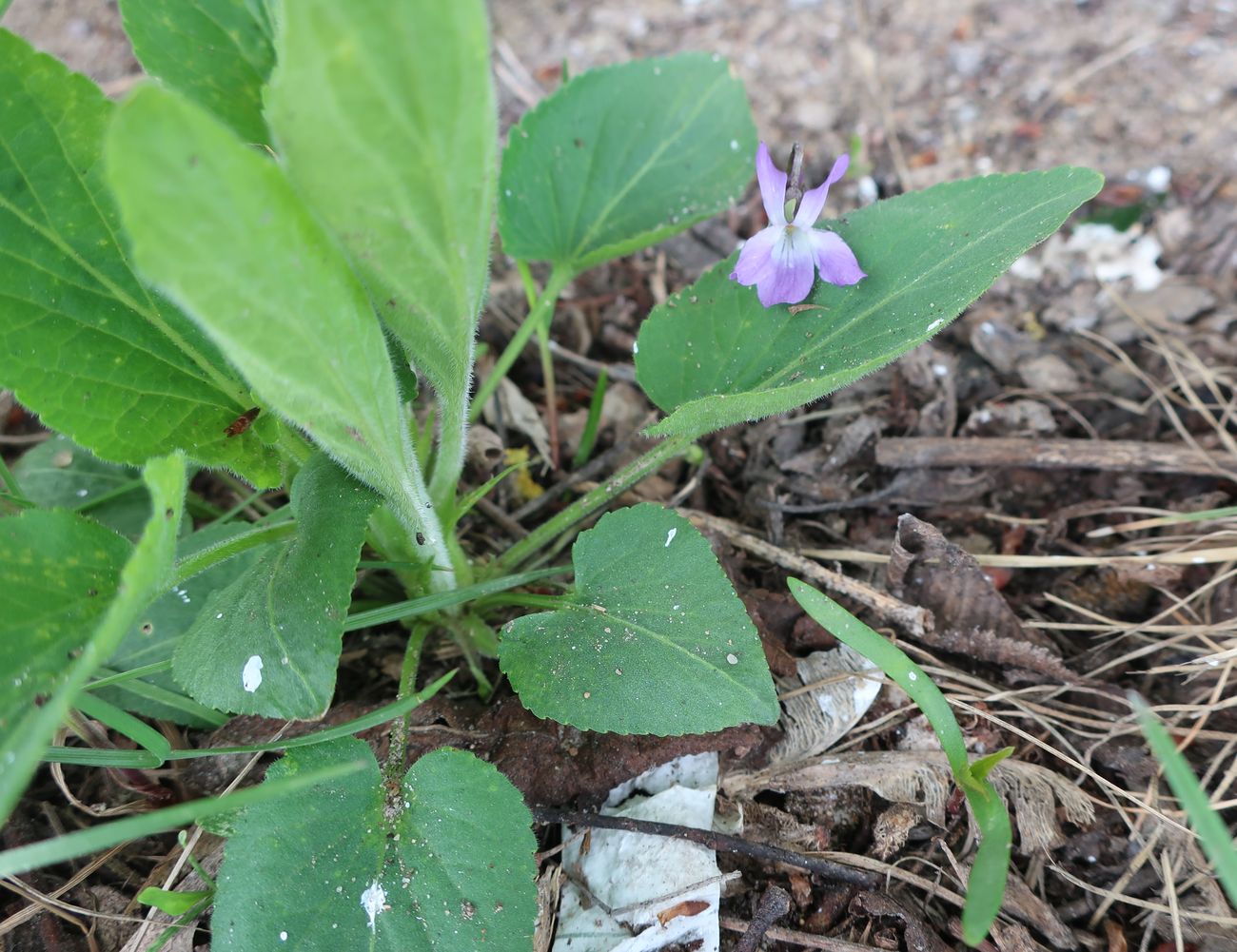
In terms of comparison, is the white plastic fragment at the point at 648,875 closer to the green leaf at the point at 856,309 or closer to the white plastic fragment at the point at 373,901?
the white plastic fragment at the point at 373,901

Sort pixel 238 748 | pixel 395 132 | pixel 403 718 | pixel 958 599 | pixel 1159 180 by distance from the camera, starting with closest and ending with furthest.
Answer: pixel 395 132 → pixel 238 748 → pixel 403 718 → pixel 958 599 → pixel 1159 180

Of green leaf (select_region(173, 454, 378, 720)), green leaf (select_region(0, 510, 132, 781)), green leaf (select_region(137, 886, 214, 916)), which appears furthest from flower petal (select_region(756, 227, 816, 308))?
green leaf (select_region(137, 886, 214, 916))

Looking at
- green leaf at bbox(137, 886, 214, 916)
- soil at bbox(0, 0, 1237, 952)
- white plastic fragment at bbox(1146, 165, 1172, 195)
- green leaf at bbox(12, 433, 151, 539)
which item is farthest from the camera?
white plastic fragment at bbox(1146, 165, 1172, 195)

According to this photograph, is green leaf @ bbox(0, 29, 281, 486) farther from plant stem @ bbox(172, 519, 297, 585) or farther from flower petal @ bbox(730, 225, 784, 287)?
flower petal @ bbox(730, 225, 784, 287)

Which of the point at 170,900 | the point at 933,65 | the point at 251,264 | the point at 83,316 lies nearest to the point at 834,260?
the point at 251,264

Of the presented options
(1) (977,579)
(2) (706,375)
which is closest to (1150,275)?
(1) (977,579)

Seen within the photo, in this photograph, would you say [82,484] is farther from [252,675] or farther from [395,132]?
[395,132]
